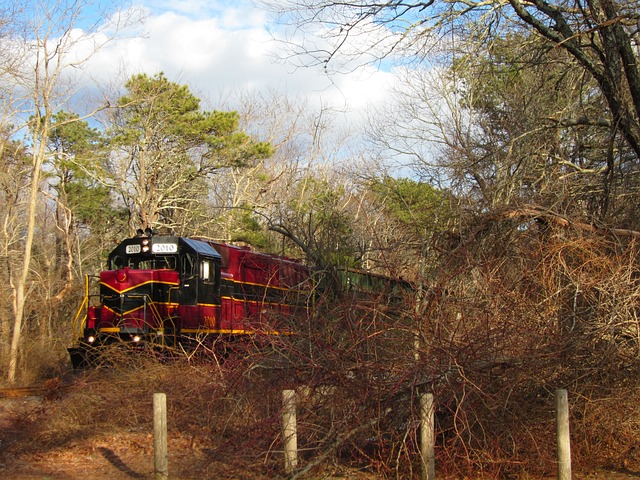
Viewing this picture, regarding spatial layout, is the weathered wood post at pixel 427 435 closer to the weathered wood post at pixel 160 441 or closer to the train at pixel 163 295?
the weathered wood post at pixel 160 441

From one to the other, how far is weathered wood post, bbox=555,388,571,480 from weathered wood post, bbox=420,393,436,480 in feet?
3.63

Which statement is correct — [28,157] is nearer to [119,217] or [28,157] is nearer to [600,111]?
[119,217]

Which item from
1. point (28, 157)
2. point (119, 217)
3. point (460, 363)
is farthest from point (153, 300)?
point (119, 217)

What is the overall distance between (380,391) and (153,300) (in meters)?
9.61

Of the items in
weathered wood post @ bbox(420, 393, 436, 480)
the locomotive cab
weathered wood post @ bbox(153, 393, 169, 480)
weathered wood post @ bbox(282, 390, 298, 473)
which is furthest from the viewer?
the locomotive cab

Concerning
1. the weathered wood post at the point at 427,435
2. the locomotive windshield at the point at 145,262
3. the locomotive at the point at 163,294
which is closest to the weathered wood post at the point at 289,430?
the weathered wood post at the point at 427,435

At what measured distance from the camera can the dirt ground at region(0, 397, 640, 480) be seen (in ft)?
23.0

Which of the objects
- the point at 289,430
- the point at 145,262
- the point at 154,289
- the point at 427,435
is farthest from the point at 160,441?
the point at 145,262

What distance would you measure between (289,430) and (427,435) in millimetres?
1241

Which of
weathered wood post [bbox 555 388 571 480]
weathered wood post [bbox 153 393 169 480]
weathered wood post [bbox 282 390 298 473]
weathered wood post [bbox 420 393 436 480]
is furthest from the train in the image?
weathered wood post [bbox 555 388 571 480]

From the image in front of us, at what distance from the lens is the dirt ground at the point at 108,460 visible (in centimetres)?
702

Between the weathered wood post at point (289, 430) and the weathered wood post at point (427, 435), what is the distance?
3.78 feet

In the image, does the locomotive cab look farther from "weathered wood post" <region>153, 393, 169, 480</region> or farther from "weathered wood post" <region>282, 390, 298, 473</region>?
"weathered wood post" <region>282, 390, 298, 473</region>

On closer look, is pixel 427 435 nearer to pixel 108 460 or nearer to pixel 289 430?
pixel 289 430
